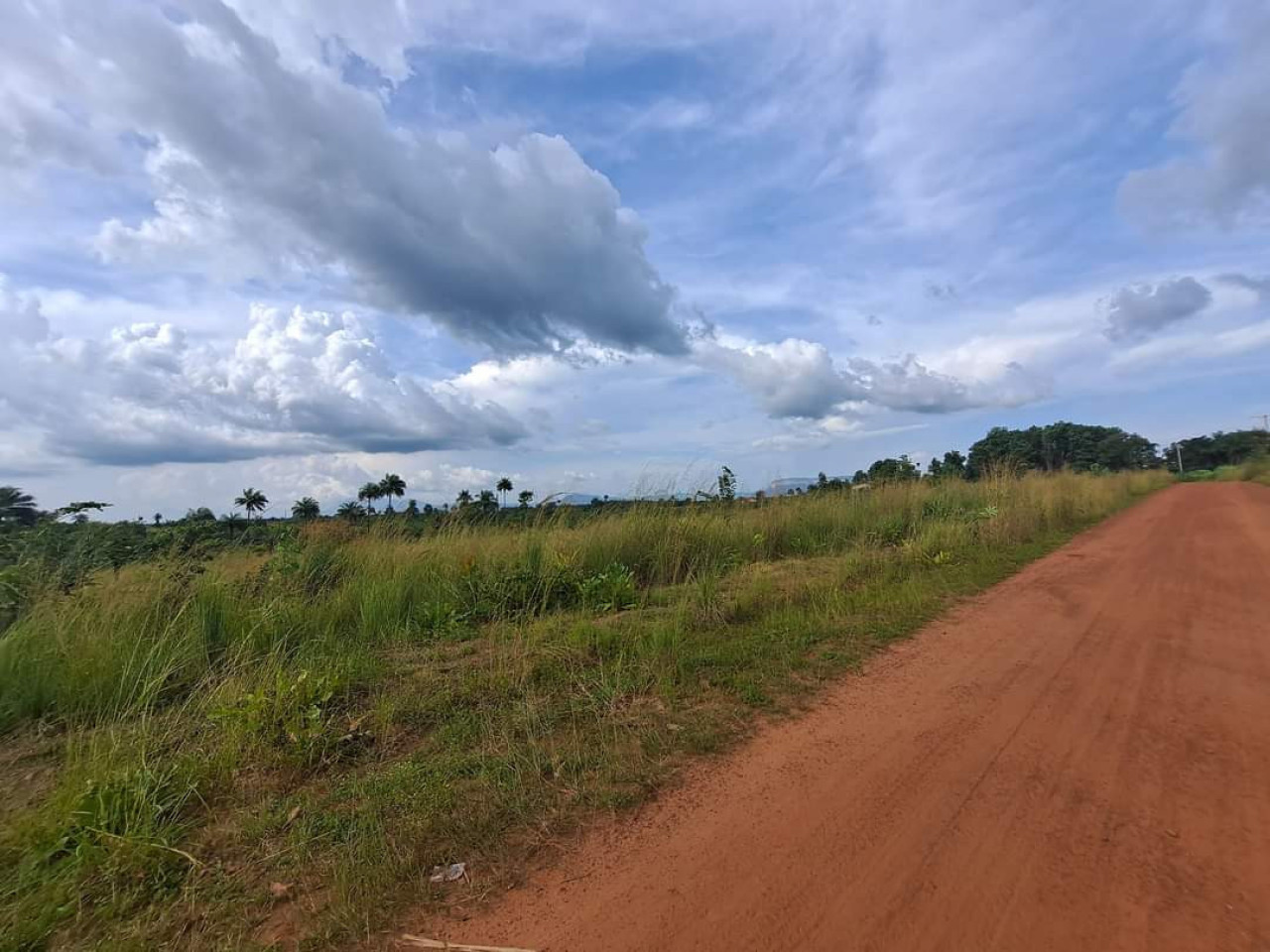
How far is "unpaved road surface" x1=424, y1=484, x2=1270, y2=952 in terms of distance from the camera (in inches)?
86.6

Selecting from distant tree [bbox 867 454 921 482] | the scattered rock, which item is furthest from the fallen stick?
distant tree [bbox 867 454 921 482]

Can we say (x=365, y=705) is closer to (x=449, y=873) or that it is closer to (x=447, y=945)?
(x=449, y=873)

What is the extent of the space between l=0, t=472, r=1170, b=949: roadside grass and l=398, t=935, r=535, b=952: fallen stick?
191mm

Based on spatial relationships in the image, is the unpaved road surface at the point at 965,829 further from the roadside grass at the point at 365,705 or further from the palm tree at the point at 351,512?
the palm tree at the point at 351,512

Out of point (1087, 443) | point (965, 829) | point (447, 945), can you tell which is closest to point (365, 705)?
point (447, 945)

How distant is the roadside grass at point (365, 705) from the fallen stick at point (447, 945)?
191mm

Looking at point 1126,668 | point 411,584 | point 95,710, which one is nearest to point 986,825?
point 1126,668

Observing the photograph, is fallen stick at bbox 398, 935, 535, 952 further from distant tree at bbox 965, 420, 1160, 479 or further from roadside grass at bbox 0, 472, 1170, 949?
distant tree at bbox 965, 420, 1160, 479

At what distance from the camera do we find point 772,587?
728 centimetres

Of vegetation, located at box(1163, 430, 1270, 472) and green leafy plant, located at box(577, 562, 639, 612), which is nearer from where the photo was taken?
green leafy plant, located at box(577, 562, 639, 612)

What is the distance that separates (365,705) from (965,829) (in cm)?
375

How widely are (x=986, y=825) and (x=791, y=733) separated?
1.20 m

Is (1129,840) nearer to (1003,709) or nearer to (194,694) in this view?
(1003,709)

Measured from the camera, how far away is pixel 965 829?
2.71m
